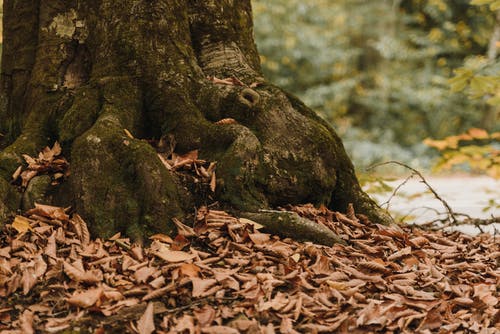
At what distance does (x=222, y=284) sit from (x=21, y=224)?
1246mm

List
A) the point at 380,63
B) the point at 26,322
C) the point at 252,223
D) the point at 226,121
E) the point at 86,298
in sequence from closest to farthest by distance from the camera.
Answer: the point at 26,322, the point at 86,298, the point at 252,223, the point at 226,121, the point at 380,63

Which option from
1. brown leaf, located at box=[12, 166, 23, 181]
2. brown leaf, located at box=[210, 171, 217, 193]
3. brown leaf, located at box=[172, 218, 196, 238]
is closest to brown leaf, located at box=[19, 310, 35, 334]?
brown leaf, located at box=[172, 218, 196, 238]

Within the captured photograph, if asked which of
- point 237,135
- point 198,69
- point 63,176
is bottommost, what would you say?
point 63,176

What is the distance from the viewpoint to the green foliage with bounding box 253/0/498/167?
16891 millimetres

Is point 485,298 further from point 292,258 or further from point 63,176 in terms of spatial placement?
point 63,176

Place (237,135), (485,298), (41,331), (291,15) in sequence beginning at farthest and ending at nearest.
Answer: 1. (291,15)
2. (237,135)
3. (485,298)
4. (41,331)

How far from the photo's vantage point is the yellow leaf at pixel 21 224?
2.91m

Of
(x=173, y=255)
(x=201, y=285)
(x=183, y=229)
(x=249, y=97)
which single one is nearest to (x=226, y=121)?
(x=249, y=97)

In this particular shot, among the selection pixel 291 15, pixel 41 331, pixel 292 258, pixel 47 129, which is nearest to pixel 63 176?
pixel 47 129

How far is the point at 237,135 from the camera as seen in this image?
3.47 meters

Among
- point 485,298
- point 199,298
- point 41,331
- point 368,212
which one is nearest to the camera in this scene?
point 41,331

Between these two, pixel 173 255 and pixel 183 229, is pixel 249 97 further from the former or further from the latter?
pixel 173 255

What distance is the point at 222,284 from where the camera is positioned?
2.62 m

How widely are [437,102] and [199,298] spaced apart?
53.9 ft
